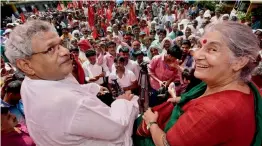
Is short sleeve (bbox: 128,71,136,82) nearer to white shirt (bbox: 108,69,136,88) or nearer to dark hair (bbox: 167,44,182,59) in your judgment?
white shirt (bbox: 108,69,136,88)

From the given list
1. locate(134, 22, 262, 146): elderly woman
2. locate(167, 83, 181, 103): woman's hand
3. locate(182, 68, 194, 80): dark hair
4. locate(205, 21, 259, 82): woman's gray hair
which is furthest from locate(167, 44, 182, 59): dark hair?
locate(205, 21, 259, 82): woman's gray hair

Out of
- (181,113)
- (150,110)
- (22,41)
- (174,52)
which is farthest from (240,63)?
(174,52)

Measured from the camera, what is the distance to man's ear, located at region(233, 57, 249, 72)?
1.30 m

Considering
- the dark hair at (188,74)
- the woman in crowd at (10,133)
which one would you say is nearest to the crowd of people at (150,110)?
the woman in crowd at (10,133)

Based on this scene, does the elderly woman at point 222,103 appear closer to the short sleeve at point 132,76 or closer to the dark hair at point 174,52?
the dark hair at point 174,52

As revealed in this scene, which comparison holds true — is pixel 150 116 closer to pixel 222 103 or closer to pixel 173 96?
pixel 222 103

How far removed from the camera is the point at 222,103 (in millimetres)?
1188

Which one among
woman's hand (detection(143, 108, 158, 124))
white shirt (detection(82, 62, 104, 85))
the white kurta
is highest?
the white kurta

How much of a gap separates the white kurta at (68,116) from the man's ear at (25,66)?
0.05 m

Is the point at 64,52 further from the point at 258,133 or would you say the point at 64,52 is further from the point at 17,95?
the point at 17,95

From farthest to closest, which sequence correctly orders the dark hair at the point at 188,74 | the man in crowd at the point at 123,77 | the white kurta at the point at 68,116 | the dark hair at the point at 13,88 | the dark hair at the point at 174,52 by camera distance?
the man in crowd at the point at 123,77 → the dark hair at the point at 174,52 → the dark hair at the point at 188,74 → the dark hair at the point at 13,88 → the white kurta at the point at 68,116

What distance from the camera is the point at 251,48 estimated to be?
4.22 feet

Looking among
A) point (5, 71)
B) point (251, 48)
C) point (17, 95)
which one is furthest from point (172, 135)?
point (5, 71)

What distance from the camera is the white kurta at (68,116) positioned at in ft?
4.19
